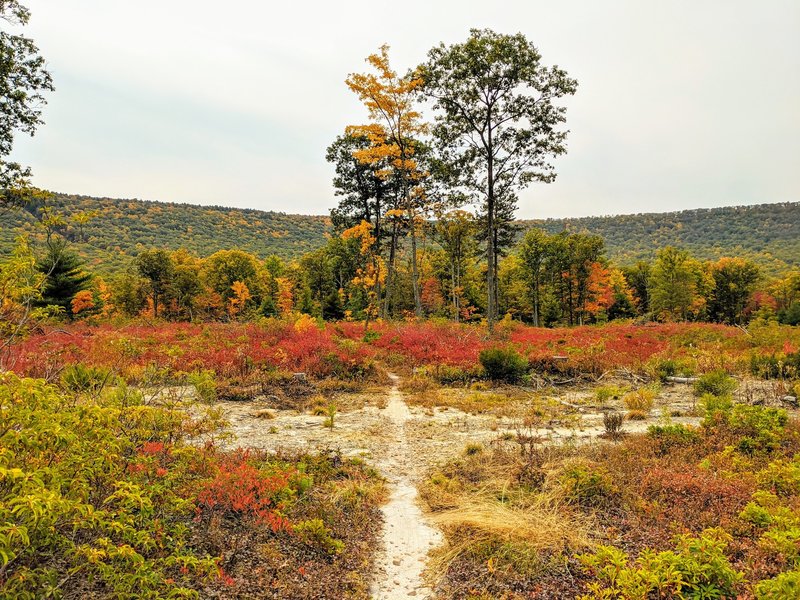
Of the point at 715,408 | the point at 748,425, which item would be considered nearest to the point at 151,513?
the point at 748,425

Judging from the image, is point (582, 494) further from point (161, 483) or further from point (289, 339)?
point (289, 339)

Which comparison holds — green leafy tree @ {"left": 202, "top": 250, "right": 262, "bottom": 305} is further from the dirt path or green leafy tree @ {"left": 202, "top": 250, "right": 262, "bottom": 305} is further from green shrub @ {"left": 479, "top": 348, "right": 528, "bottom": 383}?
the dirt path

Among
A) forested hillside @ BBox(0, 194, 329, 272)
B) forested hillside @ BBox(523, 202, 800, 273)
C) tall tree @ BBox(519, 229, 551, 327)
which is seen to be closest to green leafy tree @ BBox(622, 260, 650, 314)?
tall tree @ BBox(519, 229, 551, 327)

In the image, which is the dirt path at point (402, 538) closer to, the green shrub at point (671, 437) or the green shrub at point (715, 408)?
the green shrub at point (671, 437)

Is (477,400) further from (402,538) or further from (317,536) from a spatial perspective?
(317,536)

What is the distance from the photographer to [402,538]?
17.1 feet

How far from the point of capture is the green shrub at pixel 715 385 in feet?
36.8

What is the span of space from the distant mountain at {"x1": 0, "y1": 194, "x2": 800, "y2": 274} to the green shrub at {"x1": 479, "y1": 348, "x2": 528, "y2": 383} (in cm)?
6800

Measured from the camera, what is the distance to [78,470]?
10.1 ft

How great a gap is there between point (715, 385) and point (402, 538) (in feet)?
34.4

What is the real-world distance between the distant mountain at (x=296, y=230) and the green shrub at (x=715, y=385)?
71623mm

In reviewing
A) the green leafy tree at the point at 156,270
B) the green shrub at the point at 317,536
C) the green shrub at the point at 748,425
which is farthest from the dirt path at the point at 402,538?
the green leafy tree at the point at 156,270

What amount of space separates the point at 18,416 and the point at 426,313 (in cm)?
4840

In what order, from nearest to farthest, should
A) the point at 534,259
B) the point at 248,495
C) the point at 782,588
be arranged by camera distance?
1. the point at 782,588
2. the point at 248,495
3. the point at 534,259
